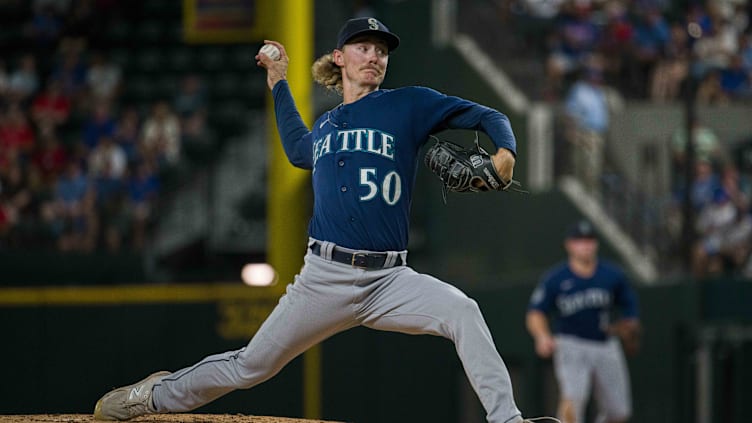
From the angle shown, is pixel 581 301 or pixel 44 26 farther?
pixel 44 26

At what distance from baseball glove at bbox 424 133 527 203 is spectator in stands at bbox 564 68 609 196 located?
7751 mm

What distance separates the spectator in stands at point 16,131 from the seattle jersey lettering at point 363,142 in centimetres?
778

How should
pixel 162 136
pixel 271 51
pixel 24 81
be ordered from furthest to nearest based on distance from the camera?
1. pixel 24 81
2. pixel 162 136
3. pixel 271 51

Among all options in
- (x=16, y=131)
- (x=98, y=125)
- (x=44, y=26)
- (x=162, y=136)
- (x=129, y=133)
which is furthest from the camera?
(x=44, y=26)

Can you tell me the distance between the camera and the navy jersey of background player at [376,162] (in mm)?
6020

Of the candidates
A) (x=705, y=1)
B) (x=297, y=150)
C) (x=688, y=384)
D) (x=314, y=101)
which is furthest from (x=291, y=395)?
(x=705, y=1)

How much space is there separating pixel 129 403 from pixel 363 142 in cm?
160

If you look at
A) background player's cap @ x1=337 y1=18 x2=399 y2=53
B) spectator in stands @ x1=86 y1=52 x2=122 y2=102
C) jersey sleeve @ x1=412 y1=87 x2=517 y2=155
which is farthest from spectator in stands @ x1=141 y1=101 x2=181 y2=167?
jersey sleeve @ x1=412 y1=87 x2=517 y2=155

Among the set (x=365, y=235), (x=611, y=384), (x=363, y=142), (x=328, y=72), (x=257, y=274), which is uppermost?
(x=328, y=72)

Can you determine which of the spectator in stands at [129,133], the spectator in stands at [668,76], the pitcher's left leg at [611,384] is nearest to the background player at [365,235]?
the pitcher's left leg at [611,384]

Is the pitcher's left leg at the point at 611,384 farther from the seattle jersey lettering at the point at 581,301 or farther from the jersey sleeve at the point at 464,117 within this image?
the jersey sleeve at the point at 464,117

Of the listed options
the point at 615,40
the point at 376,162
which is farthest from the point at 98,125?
the point at 376,162

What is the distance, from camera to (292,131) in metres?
6.55

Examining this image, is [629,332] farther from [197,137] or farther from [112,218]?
[197,137]
